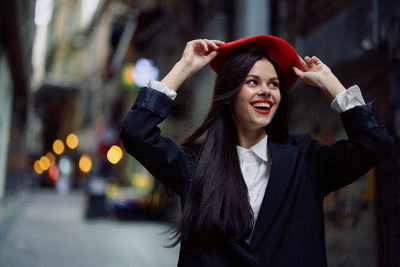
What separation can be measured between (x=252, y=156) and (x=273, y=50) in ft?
1.63

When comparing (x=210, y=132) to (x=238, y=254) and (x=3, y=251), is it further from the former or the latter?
(x=3, y=251)

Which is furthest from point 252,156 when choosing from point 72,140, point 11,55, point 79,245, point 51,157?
point 51,157

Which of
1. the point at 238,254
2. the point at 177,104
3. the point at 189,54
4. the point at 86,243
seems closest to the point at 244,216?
the point at 238,254

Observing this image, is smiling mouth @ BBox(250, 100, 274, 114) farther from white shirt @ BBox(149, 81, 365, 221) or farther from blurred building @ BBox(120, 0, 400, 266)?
blurred building @ BBox(120, 0, 400, 266)

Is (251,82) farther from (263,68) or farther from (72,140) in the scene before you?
(72,140)

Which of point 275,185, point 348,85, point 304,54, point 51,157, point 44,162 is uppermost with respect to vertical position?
point 304,54

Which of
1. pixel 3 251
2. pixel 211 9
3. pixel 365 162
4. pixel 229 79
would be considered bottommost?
pixel 3 251

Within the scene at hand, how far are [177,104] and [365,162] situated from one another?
38.9 ft

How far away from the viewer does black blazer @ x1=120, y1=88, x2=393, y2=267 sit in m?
1.66

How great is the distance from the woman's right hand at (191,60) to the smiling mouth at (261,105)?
0.30 m

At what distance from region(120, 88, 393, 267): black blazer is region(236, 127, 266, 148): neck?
5.0 inches

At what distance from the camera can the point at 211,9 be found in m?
9.88

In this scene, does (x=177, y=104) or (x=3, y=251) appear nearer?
(x=3, y=251)

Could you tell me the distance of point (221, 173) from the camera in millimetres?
1824
